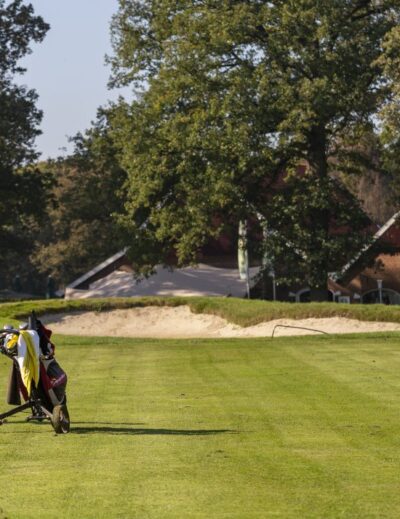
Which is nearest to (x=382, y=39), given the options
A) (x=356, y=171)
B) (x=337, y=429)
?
(x=356, y=171)

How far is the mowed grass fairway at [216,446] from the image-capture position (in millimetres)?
10992

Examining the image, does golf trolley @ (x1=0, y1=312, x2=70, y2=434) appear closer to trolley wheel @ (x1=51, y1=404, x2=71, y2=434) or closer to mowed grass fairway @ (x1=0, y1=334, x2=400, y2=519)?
trolley wheel @ (x1=51, y1=404, x2=71, y2=434)

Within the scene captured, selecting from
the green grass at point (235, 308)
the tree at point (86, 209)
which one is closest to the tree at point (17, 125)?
the tree at point (86, 209)

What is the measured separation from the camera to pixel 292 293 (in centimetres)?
7431

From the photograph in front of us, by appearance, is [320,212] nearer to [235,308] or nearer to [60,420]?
[235,308]

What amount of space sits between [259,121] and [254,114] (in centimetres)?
34

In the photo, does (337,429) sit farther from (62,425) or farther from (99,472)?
(99,472)

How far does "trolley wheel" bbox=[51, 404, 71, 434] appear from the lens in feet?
53.8

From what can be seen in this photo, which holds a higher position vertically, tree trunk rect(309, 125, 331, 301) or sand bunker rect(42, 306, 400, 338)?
tree trunk rect(309, 125, 331, 301)

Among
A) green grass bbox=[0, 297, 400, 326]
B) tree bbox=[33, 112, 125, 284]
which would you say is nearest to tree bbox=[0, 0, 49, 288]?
tree bbox=[33, 112, 125, 284]

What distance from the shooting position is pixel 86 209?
8281 centimetres

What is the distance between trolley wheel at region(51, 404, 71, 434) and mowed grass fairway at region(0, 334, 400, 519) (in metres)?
0.14

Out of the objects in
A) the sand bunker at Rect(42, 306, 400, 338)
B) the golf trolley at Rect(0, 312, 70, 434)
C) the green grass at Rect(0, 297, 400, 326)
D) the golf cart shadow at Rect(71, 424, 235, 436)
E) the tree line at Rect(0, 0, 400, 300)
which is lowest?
the sand bunker at Rect(42, 306, 400, 338)

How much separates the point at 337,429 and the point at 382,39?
38.0 m
